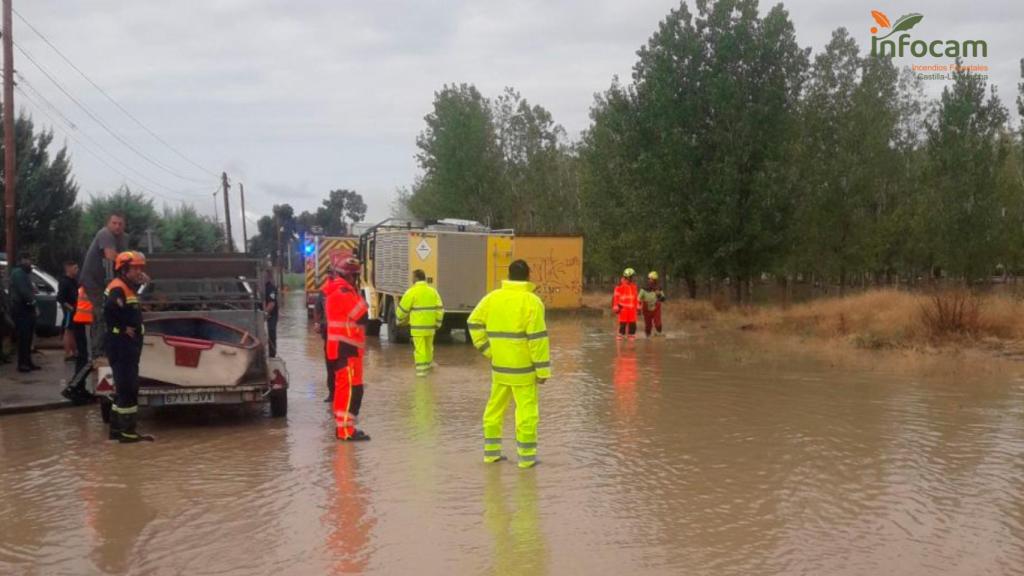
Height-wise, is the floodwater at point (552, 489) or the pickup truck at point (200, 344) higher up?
the pickup truck at point (200, 344)

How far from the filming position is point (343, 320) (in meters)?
9.21

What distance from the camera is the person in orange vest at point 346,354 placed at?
909 cm

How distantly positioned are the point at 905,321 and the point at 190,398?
15932 mm

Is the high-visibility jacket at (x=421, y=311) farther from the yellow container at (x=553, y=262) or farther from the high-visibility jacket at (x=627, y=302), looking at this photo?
the yellow container at (x=553, y=262)

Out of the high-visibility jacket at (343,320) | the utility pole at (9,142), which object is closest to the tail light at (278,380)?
the high-visibility jacket at (343,320)

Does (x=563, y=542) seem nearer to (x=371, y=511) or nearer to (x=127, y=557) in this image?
(x=371, y=511)

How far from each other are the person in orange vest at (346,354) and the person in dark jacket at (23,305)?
682cm

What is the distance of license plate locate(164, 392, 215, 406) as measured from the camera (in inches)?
380

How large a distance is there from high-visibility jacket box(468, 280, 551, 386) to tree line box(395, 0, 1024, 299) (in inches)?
913

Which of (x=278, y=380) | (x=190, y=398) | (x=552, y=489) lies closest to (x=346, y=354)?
(x=278, y=380)

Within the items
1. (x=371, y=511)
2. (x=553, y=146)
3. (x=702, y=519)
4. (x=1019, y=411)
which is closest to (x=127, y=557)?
(x=371, y=511)

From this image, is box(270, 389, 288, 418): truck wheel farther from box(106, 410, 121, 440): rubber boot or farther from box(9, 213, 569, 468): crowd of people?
box(106, 410, 121, 440): rubber boot

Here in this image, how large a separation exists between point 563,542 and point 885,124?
3804 centimetres

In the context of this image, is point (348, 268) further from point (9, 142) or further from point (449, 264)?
point (449, 264)
